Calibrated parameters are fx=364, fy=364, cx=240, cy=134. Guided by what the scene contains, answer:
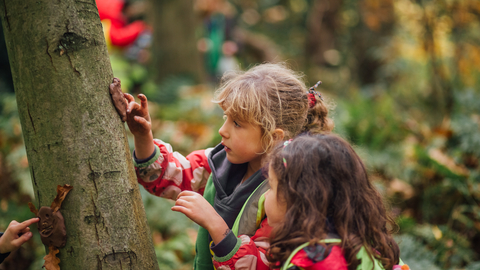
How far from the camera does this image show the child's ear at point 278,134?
169cm

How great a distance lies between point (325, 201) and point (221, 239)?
1.47 feet

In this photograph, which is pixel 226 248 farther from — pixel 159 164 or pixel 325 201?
pixel 159 164

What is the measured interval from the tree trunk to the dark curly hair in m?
5.14

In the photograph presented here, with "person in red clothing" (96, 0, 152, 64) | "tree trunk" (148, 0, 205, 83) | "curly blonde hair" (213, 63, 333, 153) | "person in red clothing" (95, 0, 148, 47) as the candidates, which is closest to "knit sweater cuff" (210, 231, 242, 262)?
"curly blonde hair" (213, 63, 333, 153)

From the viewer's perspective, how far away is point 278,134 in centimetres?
171

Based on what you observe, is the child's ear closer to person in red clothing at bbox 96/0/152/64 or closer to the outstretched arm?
the outstretched arm

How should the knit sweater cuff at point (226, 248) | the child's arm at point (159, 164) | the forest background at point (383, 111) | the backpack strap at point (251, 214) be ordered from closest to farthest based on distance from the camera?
the knit sweater cuff at point (226, 248)
the backpack strap at point (251, 214)
the child's arm at point (159, 164)
the forest background at point (383, 111)

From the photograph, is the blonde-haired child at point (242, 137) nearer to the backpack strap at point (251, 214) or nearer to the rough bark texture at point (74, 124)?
the backpack strap at point (251, 214)

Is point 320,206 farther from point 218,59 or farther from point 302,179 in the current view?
point 218,59

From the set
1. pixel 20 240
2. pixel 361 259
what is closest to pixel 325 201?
pixel 361 259

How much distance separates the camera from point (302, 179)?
139 cm

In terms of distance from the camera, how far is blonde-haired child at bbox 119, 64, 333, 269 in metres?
1.67

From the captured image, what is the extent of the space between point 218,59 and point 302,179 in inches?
255

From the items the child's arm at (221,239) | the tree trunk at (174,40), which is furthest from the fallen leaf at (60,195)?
the tree trunk at (174,40)
